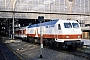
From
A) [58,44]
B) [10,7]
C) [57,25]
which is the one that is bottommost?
[58,44]

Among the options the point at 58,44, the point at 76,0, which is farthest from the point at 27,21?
the point at 58,44

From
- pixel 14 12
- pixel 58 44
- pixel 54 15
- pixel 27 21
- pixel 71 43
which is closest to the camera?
pixel 71 43

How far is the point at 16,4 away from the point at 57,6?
53.7 ft

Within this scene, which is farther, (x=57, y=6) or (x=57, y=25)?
(x=57, y=6)

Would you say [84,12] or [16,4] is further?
[84,12]

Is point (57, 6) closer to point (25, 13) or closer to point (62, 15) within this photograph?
point (62, 15)

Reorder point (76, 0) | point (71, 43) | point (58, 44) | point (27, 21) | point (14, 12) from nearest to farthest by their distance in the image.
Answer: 1. point (71, 43)
2. point (58, 44)
3. point (14, 12)
4. point (76, 0)
5. point (27, 21)

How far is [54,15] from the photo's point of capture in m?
84.4

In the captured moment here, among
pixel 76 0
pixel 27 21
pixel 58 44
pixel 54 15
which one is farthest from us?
pixel 27 21

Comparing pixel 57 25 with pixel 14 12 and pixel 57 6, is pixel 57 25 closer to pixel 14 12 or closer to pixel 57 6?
pixel 14 12

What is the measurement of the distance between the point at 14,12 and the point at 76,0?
89.3ft

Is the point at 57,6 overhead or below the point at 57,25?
overhead

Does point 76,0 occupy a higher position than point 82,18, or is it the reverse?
point 76,0

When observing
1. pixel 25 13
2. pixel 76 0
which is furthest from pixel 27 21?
pixel 76 0
